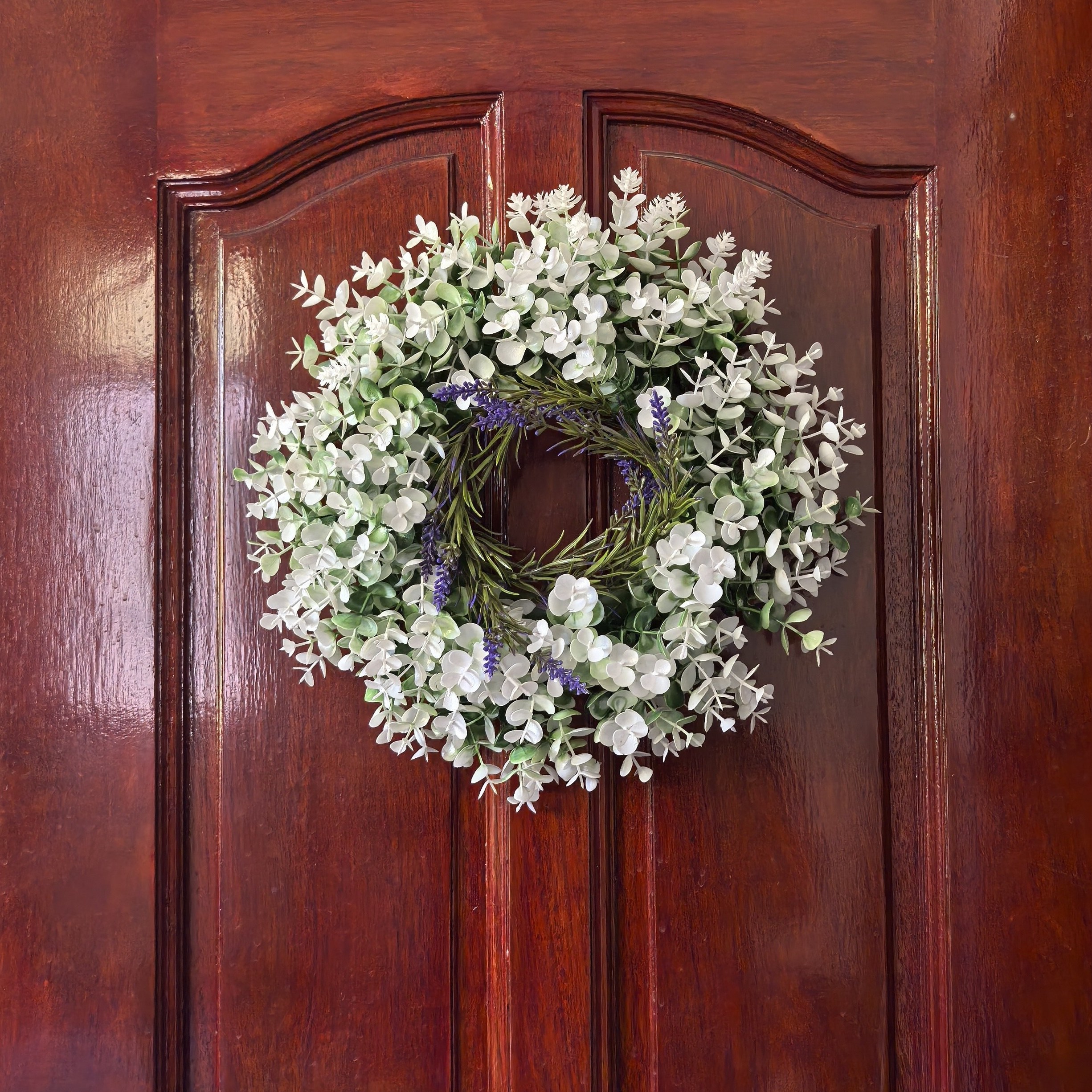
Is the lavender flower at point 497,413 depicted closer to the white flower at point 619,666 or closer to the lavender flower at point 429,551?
the lavender flower at point 429,551

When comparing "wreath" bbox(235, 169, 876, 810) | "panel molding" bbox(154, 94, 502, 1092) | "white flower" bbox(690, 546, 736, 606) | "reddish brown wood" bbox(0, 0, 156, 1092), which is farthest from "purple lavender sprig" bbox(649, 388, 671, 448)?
"reddish brown wood" bbox(0, 0, 156, 1092)

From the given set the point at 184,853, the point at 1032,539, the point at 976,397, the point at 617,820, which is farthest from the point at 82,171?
the point at 1032,539

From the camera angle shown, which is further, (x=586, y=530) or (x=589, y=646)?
(x=586, y=530)

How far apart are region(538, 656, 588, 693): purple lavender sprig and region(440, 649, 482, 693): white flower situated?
78 millimetres

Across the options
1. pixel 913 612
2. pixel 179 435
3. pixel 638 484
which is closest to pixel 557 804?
pixel 638 484

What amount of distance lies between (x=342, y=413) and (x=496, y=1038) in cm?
80

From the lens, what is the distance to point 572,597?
951 mm

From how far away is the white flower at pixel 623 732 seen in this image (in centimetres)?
99

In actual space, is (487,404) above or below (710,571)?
above

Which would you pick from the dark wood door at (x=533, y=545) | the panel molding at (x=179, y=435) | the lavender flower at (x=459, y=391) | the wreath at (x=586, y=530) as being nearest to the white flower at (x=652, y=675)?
the wreath at (x=586, y=530)

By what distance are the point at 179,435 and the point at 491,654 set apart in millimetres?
540

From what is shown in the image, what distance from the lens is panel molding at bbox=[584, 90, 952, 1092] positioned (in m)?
1.12

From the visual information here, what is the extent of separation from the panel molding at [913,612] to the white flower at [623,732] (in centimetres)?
16

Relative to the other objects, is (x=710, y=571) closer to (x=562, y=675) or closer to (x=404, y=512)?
(x=562, y=675)
